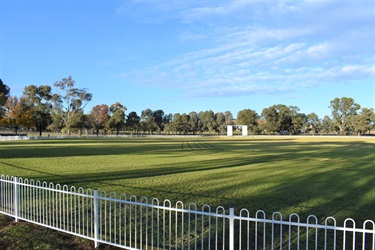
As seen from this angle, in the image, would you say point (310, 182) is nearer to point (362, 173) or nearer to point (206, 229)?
point (362, 173)

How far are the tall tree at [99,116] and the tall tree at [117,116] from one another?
245cm

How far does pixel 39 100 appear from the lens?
81000mm

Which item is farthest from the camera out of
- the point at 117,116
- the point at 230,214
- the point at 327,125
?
the point at 327,125

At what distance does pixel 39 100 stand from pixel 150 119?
45826mm

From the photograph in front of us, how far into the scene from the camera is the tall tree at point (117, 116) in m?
92.9

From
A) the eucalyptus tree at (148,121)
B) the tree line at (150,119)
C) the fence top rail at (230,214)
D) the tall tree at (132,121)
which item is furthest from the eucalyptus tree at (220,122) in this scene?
the fence top rail at (230,214)

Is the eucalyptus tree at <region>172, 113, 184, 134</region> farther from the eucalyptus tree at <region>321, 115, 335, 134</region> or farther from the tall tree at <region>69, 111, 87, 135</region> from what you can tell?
the eucalyptus tree at <region>321, 115, 335, 134</region>

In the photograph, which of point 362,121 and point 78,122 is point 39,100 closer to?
point 78,122

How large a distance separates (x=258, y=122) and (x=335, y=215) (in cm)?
11803

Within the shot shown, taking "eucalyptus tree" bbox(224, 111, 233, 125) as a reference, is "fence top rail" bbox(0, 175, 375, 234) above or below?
below

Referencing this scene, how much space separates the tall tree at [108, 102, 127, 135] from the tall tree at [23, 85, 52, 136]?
19.1 m

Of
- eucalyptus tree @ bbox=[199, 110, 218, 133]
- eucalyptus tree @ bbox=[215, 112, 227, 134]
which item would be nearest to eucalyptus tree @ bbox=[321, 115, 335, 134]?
eucalyptus tree @ bbox=[215, 112, 227, 134]

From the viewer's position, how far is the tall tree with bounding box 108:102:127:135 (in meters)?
92.9

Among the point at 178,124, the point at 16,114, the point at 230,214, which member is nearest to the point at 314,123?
the point at 178,124
